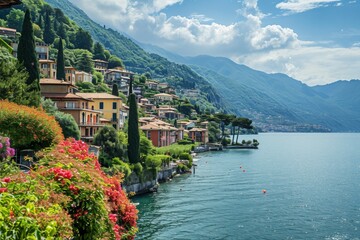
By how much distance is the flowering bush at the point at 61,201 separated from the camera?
562 centimetres

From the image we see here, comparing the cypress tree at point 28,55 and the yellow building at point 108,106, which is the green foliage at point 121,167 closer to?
the cypress tree at point 28,55

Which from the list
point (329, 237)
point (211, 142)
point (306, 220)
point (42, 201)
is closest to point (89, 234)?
point (42, 201)

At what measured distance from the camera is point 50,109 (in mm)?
45500

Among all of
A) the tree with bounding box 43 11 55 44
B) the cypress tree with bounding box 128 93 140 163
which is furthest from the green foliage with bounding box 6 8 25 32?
the cypress tree with bounding box 128 93 140 163

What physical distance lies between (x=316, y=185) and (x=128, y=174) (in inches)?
1191

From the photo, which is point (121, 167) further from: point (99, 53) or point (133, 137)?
point (99, 53)

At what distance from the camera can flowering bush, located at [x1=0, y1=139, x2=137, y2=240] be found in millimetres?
5625

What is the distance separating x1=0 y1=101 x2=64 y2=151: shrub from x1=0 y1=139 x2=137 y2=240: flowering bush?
999 centimetres

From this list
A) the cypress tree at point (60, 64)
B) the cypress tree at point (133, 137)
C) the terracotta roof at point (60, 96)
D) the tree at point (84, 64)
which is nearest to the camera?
the cypress tree at point (133, 137)

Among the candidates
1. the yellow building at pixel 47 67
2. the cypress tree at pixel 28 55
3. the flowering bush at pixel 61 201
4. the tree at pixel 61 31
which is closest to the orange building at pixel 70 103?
the cypress tree at pixel 28 55

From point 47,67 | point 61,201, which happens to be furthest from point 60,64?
point 61,201

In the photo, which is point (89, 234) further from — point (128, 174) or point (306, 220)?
point (128, 174)

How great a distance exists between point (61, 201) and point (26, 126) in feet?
47.7

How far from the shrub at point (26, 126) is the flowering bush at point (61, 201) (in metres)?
9.99
